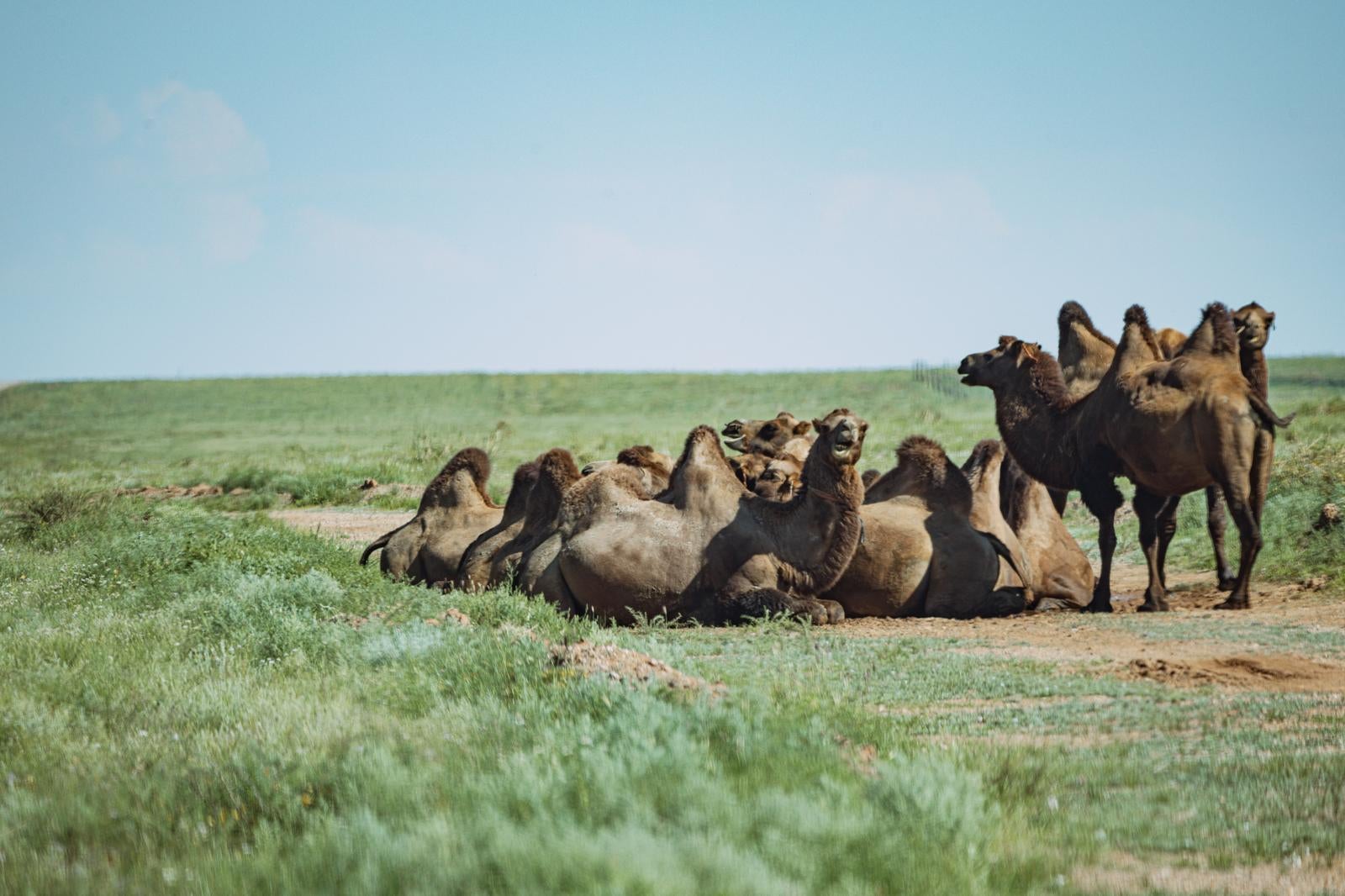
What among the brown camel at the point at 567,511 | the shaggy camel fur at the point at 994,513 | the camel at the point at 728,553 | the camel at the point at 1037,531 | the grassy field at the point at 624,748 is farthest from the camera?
the camel at the point at 1037,531

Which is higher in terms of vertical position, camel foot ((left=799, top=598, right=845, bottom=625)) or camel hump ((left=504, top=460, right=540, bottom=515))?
camel hump ((left=504, top=460, right=540, bottom=515))

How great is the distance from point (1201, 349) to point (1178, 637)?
3276 millimetres

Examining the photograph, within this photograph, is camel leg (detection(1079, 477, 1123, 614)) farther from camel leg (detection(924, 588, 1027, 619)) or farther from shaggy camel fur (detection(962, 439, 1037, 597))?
camel leg (detection(924, 588, 1027, 619))

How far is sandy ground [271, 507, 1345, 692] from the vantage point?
311 inches

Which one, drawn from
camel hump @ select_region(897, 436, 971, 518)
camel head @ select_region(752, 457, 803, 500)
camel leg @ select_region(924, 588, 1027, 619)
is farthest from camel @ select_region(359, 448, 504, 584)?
camel leg @ select_region(924, 588, 1027, 619)

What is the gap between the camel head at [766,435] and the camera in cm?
1363

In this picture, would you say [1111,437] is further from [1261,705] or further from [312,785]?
[312,785]

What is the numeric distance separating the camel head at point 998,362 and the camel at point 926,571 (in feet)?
7.68

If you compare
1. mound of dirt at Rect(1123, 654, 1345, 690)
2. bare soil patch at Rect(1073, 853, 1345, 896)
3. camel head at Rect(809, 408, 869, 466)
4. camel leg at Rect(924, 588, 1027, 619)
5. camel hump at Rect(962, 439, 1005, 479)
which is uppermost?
camel head at Rect(809, 408, 869, 466)

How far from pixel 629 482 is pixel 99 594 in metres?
4.65

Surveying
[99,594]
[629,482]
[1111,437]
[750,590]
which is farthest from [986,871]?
[99,594]

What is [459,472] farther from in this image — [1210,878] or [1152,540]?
[1210,878]

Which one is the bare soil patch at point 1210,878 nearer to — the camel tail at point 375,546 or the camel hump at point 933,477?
the camel hump at point 933,477

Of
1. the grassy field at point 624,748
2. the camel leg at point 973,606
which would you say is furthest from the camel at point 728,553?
the camel leg at point 973,606
